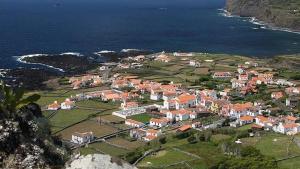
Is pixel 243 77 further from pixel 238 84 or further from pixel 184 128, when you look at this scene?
pixel 184 128

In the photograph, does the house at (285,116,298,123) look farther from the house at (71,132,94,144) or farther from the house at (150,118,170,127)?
the house at (71,132,94,144)

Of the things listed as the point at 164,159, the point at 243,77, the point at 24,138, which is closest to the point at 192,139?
the point at 164,159

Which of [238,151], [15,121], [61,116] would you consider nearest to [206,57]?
[61,116]

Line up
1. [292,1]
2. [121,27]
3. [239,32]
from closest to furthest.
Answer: [239,32]
[121,27]
[292,1]

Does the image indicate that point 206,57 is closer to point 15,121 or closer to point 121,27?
point 121,27


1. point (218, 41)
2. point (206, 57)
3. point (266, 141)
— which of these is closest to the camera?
point (266, 141)

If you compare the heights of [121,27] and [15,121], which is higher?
[15,121]

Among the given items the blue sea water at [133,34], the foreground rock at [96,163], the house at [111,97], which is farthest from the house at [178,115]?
the foreground rock at [96,163]

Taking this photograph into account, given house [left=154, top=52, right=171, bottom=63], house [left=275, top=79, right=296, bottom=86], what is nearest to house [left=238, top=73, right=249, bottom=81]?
house [left=275, top=79, right=296, bottom=86]
